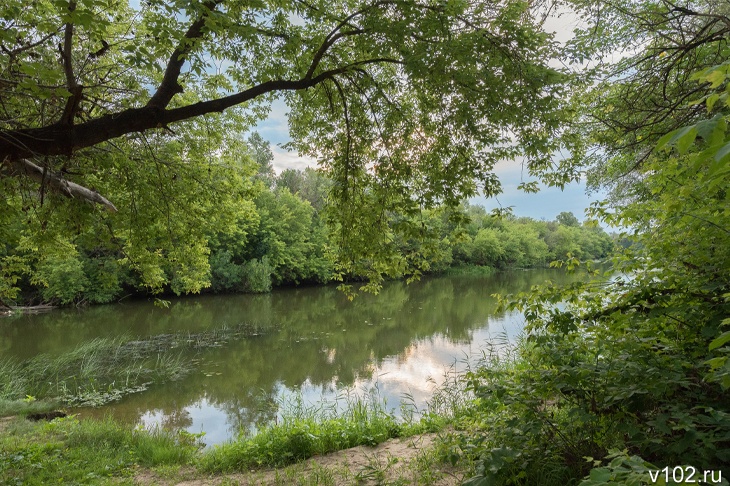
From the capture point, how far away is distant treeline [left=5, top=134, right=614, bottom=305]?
9338 mm

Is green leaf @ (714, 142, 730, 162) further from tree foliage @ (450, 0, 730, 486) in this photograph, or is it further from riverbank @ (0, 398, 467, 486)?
riverbank @ (0, 398, 467, 486)

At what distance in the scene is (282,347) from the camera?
14.0 m

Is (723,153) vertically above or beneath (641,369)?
above

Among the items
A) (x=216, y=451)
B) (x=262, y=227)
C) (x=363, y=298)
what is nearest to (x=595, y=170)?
(x=216, y=451)

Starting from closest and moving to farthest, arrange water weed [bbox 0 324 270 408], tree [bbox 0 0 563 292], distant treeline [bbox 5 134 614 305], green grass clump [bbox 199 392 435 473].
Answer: tree [bbox 0 0 563 292] → green grass clump [bbox 199 392 435 473] → water weed [bbox 0 324 270 408] → distant treeline [bbox 5 134 614 305]

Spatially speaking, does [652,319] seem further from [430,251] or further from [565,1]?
[565,1]

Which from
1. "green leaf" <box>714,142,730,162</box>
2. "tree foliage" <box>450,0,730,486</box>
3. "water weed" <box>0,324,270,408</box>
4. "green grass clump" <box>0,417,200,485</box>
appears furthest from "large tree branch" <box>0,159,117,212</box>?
"green leaf" <box>714,142,730,162</box>

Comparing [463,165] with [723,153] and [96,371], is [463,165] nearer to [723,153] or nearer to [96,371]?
[723,153]

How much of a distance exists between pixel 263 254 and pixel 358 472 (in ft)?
95.1

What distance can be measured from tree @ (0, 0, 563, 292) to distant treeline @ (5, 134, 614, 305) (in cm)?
72

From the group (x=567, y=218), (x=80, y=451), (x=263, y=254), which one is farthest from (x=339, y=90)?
(x=567, y=218)

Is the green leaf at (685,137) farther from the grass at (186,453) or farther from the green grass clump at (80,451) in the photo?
the green grass clump at (80,451)

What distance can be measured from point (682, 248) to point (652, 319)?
0.64m

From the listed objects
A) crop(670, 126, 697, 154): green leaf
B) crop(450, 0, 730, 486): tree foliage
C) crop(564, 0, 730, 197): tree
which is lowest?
crop(450, 0, 730, 486): tree foliage
